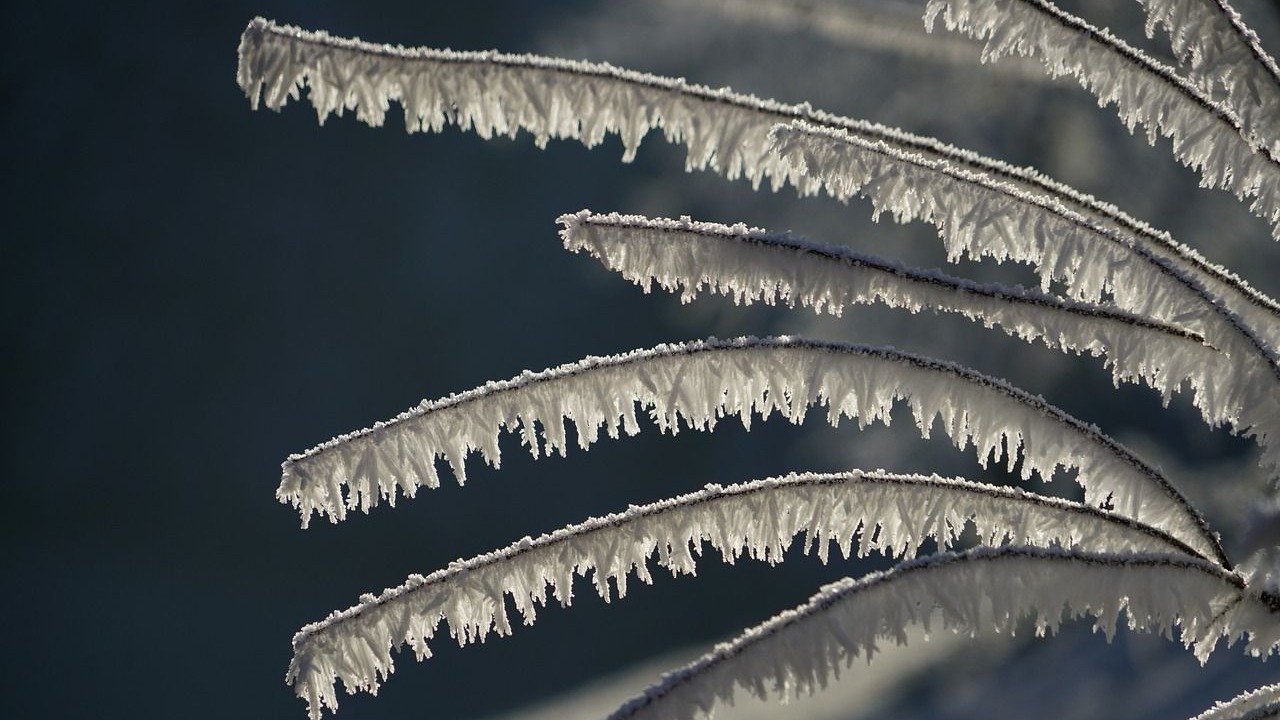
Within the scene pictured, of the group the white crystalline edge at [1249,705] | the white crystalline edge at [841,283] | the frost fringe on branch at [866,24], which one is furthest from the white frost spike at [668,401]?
the frost fringe on branch at [866,24]

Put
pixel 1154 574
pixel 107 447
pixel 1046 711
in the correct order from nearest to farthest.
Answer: pixel 1154 574
pixel 107 447
pixel 1046 711

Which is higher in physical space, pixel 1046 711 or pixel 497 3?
pixel 497 3

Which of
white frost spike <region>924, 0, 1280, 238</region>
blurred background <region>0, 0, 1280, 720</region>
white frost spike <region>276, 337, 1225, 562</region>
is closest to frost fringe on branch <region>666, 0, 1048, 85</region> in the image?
blurred background <region>0, 0, 1280, 720</region>

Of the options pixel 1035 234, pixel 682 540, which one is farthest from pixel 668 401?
pixel 1035 234

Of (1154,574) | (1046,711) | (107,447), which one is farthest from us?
(1046,711)

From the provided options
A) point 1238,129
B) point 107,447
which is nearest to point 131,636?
point 107,447

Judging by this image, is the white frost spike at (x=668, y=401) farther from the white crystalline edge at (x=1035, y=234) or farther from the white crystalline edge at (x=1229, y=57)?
the white crystalline edge at (x=1229, y=57)

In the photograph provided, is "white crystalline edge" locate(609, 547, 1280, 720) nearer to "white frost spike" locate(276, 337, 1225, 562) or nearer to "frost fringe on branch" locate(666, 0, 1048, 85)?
"white frost spike" locate(276, 337, 1225, 562)

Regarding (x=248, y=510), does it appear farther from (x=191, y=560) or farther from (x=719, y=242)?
(x=719, y=242)
